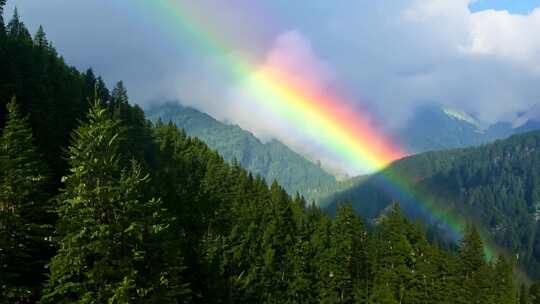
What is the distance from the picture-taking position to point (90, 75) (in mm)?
116938

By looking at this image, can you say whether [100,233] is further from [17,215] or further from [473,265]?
[473,265]

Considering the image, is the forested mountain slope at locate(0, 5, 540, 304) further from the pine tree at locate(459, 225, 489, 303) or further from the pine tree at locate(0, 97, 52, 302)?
the pine tree at locate(459, 225, 489, 303)

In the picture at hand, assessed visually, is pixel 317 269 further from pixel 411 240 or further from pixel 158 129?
pixel 158 129

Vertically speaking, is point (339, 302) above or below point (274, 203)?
below

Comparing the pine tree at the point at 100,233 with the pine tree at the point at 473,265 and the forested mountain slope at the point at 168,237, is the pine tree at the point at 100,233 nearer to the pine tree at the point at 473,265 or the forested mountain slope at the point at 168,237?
the forested mountain slope at the point at 168,237

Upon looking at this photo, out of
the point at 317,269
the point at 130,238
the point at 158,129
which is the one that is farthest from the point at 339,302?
the point at 158,129

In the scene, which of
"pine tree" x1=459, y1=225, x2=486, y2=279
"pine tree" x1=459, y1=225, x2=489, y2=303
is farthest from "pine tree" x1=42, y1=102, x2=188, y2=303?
"pine tree" x1=459, y1=225, x2=486, y2=279

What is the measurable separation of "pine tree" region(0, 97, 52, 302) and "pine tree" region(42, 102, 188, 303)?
1481mm

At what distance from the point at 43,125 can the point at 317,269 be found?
139ft

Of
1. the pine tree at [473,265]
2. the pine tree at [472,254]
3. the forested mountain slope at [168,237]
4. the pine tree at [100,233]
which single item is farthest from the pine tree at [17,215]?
the pine tree at [472,254]

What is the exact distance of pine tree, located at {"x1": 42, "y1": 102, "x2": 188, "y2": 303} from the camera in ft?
79.9

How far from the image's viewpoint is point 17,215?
1016 inches

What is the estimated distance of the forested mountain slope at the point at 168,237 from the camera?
82.4 ft

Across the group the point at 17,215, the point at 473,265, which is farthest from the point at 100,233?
the point at 473,265
